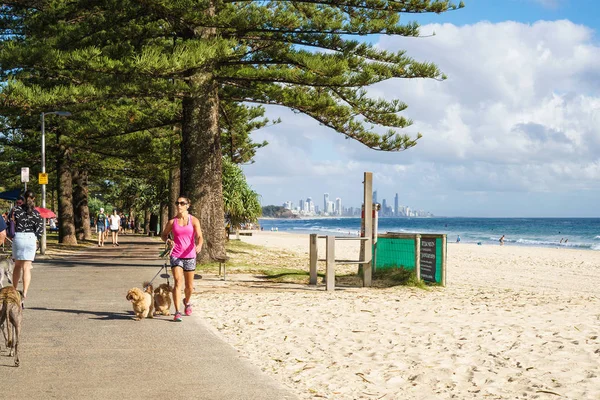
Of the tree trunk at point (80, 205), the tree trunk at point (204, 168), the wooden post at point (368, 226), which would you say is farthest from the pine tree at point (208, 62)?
the tree trunk at point (80, 205)

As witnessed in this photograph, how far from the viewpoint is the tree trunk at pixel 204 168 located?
62.1ft

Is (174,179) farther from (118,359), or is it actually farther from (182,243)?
(118,359)

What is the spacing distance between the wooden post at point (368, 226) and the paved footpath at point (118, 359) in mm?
5401

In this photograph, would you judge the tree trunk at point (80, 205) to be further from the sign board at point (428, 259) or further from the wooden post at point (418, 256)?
the wooden post at point (418, 256)

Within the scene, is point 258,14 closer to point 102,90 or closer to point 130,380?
point 102,90

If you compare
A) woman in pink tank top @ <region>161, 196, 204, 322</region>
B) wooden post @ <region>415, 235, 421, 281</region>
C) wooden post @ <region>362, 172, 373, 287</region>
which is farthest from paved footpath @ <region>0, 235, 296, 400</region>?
wooden post @ <region>415, 235, 421, 281</region>

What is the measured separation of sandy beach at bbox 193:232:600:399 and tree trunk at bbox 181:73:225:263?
5.07 m

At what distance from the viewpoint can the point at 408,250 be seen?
16.0m

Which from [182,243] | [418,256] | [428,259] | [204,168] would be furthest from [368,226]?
[182,243]

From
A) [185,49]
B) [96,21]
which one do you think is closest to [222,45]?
[185,49]

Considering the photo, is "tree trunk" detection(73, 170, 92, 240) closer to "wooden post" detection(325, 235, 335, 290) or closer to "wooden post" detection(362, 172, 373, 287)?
"wooden post" detection(362, 172, 373, 287)

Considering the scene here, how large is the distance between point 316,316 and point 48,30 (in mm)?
14013

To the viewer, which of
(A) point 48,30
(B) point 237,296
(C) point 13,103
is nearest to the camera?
(B) point 237,296

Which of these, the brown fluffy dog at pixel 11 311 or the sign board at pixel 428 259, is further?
the sign board at pixel 428 259
